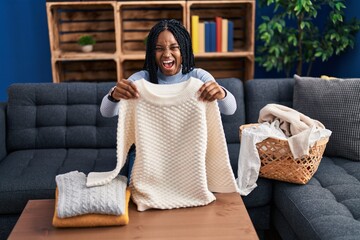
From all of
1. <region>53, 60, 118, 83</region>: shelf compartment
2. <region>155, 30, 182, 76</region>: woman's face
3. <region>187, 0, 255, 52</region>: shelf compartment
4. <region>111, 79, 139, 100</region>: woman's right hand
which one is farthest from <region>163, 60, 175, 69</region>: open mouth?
<region>53, 60, 118, 83</region>: shelf compartment

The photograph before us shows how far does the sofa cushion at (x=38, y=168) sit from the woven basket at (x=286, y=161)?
0.70 metres

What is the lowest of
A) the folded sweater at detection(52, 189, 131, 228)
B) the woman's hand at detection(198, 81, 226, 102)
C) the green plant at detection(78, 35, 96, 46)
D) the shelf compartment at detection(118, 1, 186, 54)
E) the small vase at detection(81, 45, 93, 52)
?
the folded sweater at detection(52, 189, 131, 228)

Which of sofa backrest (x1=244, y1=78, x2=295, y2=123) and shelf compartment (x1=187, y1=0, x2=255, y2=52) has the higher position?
shelf compartment (x1=187, y1=0, x2=255, y2=52)

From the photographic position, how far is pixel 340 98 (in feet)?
6.65

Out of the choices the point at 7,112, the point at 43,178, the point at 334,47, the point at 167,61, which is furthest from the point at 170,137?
the point at 334,47

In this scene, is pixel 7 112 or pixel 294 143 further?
pixel 7 112

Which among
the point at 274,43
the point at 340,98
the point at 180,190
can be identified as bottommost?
the point at 180,190

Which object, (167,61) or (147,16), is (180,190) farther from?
(147,16)

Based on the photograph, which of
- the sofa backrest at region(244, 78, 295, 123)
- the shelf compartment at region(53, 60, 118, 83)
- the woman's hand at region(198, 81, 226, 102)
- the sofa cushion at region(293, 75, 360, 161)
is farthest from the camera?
the shelf compartment at region(53, 60, 118, 83)

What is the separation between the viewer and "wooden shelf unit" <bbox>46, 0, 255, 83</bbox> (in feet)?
10.7

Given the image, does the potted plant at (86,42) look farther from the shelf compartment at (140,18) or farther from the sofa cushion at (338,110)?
the sofa cushion at (338,110)

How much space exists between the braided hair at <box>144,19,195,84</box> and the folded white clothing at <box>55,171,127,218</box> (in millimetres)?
566

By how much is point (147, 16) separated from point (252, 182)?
2.05 meters

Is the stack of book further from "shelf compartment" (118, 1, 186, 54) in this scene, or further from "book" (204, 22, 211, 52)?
"shelf compartment" (118, 1, 186, 54)
